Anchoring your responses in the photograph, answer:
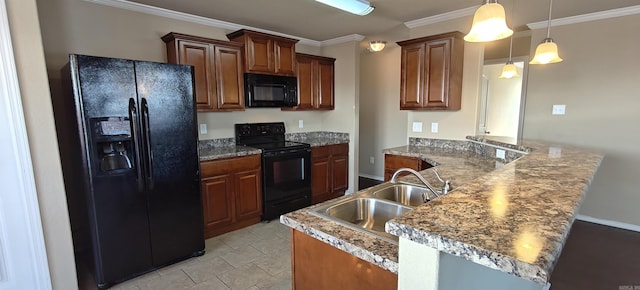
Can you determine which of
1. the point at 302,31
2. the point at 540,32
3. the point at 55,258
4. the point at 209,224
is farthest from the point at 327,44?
the point at 55,258

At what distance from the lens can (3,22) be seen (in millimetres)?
1729

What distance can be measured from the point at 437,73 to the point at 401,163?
1.04 meters

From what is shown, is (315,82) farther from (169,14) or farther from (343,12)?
→ (169,14)

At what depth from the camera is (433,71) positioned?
3.19 m

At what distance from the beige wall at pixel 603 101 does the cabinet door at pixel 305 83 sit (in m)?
2.78

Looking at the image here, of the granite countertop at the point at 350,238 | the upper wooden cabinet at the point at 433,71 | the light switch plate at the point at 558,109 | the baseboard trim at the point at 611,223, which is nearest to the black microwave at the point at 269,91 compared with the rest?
the upper wooden cabinet at the point at 433,71

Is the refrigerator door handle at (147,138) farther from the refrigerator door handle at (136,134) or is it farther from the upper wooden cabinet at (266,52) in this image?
the upper wooden cabinet at (266,52)

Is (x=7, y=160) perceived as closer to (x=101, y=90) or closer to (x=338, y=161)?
(x=101, y=90)

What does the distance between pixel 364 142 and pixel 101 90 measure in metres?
4.20

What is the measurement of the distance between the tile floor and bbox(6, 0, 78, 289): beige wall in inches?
17.9

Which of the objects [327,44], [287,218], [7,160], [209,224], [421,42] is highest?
[327,44]

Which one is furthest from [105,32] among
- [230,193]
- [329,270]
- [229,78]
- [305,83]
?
[329,270]

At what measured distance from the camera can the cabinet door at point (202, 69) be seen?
2.97 meters

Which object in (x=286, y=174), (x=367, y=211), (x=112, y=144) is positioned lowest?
(x=286, y=174)
